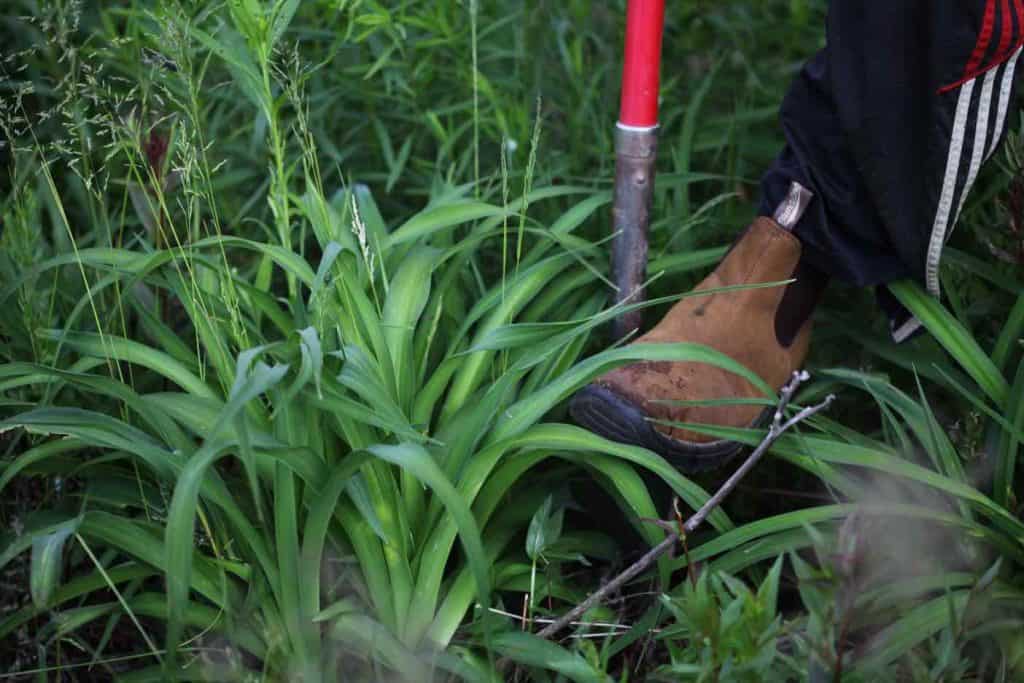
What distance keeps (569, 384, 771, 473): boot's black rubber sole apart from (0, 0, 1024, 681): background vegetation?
35 millimetres

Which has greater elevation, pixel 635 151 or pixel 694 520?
pixel 635 151

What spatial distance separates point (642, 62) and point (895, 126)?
1.09 ft

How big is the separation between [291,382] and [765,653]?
1.75 ft

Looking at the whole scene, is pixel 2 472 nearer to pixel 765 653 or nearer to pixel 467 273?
pixel 467 273

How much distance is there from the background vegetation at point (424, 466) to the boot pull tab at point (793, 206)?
186 mm

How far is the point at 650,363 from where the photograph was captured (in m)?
1.40

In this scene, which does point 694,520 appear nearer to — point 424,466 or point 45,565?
point 424,466

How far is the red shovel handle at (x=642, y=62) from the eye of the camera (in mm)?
1443

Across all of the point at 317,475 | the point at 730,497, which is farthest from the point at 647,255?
the point at 317,475

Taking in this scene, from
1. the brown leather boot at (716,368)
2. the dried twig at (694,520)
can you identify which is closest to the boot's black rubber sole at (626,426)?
the brown leather boot at (716,368)

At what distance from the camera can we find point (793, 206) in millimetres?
1429

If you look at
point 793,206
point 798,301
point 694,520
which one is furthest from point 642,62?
point 694,520

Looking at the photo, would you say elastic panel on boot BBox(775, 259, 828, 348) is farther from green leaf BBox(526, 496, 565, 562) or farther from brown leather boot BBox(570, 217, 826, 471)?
green leaf BBox(526, 496, 565, 562)

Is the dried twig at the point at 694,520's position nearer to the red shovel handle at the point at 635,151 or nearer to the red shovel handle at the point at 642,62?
the red shovel handle at the point at 635,151
